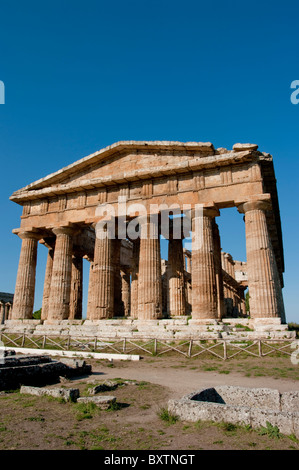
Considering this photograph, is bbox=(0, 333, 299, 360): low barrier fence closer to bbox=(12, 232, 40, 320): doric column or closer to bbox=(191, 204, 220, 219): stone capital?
bbox=(12, 232, 40, 320): doric column

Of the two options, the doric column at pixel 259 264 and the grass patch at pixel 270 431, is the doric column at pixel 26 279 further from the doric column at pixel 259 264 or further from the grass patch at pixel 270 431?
the grass patch at pixel 270 431

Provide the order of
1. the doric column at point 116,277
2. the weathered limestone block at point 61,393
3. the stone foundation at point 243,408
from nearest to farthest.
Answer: the stone foundation at point 243,408 < the weathered limestone block at point 61,393 < the doric column at point 116,277

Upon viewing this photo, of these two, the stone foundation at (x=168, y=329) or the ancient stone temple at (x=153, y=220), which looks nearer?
the stone foundation at (x=168, y=329)

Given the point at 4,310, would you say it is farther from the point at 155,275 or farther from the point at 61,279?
the point at 155,275

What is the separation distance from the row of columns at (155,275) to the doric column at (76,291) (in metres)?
0.08

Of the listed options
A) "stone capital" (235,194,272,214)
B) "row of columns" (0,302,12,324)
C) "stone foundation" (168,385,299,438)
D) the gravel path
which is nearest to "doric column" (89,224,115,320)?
the gravel path

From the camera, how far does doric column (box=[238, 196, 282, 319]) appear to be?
54.9 ft

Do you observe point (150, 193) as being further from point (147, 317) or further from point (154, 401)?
point (154, 401)

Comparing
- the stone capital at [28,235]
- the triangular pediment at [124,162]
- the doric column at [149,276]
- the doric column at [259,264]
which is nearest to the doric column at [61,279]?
the stone capital at [28,235]

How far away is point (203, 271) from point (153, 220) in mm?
4463

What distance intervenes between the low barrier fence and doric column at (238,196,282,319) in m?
2.46

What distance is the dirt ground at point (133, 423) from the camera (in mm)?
4500

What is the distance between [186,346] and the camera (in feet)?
49.4
